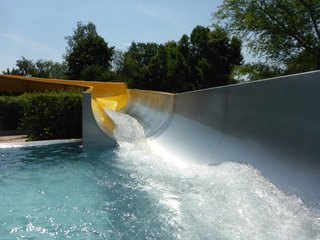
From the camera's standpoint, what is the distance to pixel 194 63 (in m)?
39.3

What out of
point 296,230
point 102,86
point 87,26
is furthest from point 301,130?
point 87,26

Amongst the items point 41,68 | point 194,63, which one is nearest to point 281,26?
point 194,63

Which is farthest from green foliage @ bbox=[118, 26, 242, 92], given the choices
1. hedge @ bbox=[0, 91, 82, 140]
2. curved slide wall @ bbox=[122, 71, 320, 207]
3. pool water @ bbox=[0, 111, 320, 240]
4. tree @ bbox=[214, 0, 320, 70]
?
pool water @ bbox=[0, 111, 320, 240]

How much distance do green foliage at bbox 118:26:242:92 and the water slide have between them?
90.5 feet

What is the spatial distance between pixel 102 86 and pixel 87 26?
4332 cm

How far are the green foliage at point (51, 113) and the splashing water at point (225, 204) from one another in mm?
4611

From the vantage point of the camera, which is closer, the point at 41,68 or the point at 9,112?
the point at 9,112

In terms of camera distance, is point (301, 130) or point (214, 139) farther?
point (214, 139)

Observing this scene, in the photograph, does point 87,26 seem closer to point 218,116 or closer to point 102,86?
point 102,86

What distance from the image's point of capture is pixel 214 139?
5438 millimetres

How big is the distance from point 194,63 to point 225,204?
3657 cm

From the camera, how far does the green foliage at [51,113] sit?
9.45 m

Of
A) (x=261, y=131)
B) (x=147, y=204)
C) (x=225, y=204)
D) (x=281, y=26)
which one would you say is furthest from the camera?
(x=281, y=26)

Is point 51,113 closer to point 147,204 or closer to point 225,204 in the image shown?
point 147,204
